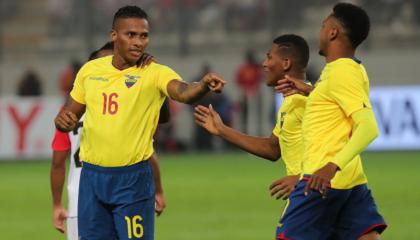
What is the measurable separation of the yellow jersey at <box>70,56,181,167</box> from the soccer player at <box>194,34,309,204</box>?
451 millimetres

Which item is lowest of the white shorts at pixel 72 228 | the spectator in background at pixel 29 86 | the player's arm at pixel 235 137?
the spectator in background at pixel 29 86

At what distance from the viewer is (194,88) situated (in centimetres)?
785

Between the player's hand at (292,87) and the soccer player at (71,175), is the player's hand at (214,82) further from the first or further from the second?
the soccer player at (71,175)

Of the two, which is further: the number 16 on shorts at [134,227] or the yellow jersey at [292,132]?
the yellow jersey at [292,132]

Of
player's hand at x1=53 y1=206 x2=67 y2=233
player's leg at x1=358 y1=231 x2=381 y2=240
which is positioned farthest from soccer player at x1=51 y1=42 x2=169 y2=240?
player's leg at x1=358 y1=231 x2=381 y2=240

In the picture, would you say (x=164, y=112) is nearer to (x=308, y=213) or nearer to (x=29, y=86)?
(x=308, y=213)

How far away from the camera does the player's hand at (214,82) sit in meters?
7.49

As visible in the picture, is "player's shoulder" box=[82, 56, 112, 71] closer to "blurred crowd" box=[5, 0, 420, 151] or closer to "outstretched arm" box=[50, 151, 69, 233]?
"outstretched arm" box=[50, 151, 69, 233]

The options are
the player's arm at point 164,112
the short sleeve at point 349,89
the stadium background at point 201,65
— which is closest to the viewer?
the short sleeve at point 349,89

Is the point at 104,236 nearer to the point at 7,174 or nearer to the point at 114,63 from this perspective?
the point at 114,63

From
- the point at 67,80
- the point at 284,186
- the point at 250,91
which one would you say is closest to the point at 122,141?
the point at 284,186

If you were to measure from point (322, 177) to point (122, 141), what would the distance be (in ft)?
4.73

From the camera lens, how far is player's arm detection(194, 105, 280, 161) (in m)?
8.23

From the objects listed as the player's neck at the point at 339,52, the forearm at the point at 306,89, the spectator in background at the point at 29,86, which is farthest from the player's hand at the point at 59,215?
the spectator in background at the point at 29,86
